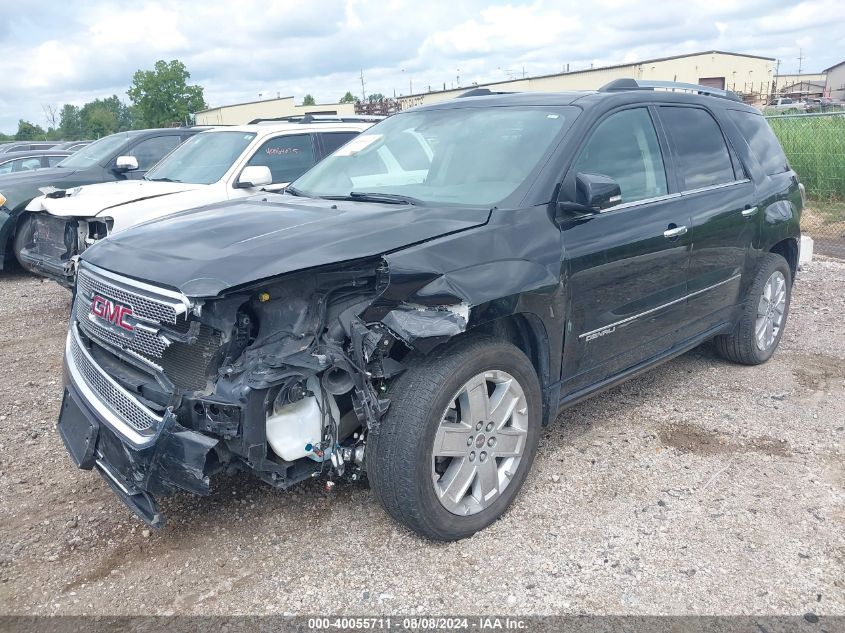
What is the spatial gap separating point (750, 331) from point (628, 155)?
199cm

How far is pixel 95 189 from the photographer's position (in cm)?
717

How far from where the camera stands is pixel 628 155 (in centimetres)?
396

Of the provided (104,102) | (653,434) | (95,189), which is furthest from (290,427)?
(104,102)

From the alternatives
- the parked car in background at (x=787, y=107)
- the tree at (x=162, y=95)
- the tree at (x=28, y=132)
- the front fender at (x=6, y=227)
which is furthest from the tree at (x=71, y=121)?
the front fender at (x=6, y=227)

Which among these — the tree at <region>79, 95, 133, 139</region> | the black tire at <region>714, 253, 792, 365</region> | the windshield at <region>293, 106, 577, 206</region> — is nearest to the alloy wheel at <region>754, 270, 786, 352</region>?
the black tire at <region>714, 253, 792, 365</region>

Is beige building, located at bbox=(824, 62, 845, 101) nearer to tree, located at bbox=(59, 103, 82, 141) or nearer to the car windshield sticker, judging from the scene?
the car windshield sticker

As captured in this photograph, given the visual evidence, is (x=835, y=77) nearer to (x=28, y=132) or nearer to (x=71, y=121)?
(x=28, y=132)

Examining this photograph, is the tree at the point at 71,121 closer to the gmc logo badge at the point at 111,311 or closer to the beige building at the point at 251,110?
the beige building at the point at 251,110

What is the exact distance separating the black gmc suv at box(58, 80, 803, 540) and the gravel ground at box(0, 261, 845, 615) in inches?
11.5

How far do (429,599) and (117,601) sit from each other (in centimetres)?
123

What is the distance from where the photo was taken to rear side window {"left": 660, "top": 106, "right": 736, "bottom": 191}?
4.31 m

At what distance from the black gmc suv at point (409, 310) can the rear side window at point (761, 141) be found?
1.10m

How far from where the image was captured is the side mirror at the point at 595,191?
3320mm

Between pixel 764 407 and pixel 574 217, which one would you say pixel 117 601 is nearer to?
pixel 574 217
